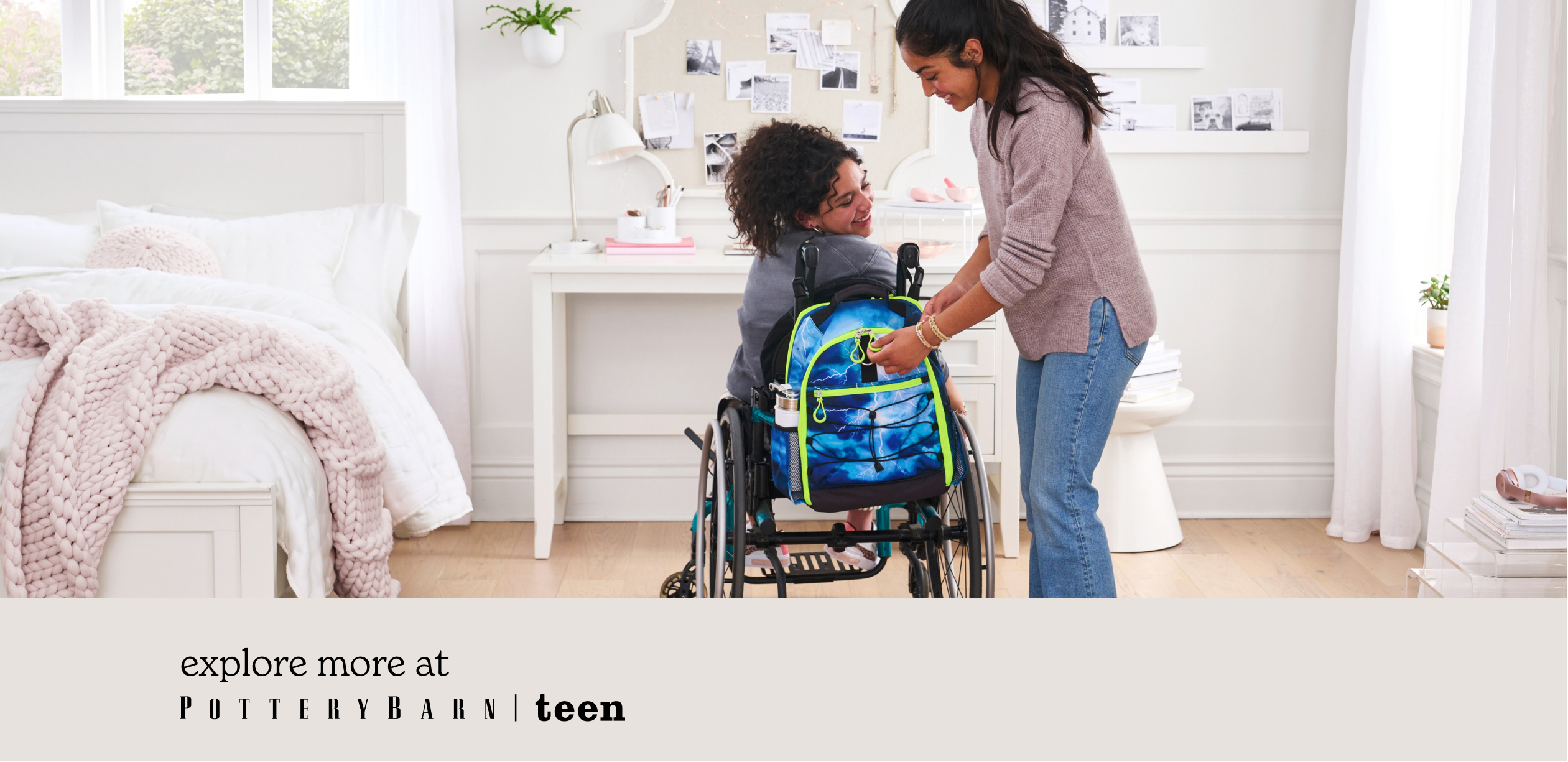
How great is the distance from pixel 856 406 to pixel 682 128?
5.67 ft

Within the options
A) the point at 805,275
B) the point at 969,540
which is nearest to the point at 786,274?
the point at 805,275

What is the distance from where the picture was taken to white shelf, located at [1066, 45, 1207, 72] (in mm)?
3150

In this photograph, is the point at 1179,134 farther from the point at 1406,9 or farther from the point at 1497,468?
the point at 1497,468

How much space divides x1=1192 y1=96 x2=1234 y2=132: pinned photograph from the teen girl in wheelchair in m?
1.66

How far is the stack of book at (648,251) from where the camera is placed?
2.92 meters

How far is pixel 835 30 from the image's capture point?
3162mm

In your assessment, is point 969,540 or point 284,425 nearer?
point 969,540

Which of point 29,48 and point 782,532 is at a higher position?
point 29,48

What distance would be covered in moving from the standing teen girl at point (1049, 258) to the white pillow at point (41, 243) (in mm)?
2119

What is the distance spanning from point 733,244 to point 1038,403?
1617 millimetres

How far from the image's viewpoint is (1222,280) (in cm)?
328

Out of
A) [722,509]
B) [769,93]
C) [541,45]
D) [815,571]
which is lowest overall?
[815,571]

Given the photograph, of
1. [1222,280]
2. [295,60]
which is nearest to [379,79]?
[295,60]

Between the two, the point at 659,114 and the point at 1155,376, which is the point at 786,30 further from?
the point at 1155,376
